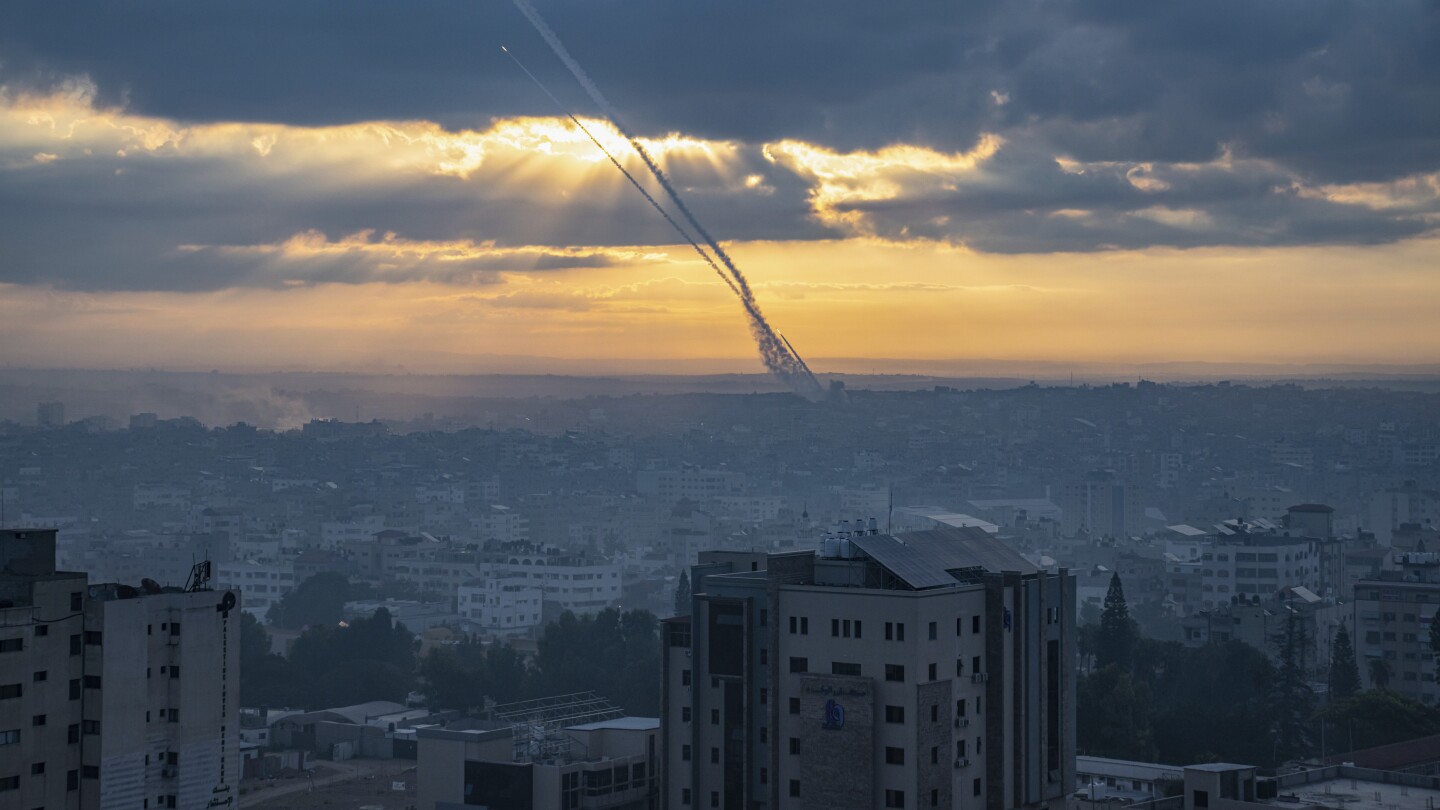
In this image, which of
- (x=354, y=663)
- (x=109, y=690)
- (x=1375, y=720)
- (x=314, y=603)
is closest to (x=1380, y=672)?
(x=1375, y=720)

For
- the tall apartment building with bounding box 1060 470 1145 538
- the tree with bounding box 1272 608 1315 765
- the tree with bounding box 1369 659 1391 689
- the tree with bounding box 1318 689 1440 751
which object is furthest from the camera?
the tall apartment building with bounding box 1060 470 1145 538

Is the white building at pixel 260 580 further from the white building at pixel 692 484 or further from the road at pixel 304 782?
the white building at pixel 692 484

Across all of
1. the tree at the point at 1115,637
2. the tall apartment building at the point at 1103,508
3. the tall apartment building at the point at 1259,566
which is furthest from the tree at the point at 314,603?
the tall apartment building at the point at 1103,508

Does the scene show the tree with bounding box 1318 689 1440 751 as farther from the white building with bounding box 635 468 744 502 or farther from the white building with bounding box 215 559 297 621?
the white building with bounding box 635 468 744 502

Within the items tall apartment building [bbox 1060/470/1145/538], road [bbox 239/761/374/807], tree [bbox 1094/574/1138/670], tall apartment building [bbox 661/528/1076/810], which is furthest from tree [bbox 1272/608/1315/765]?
tall apartment building [bbox 1060/470/1145/538]

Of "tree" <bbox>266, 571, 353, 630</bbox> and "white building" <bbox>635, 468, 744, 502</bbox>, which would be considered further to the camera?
"white building" <bbox>635, 468, 744, 502</bbox>

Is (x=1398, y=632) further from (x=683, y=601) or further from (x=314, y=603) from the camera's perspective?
(x=314, y=603)
